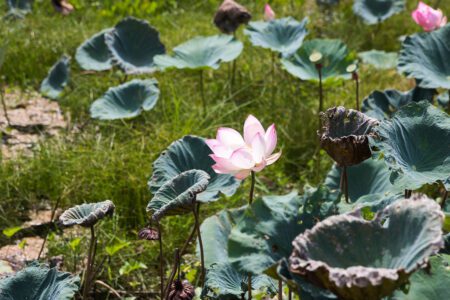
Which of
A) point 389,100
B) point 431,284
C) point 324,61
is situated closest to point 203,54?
point 324,61

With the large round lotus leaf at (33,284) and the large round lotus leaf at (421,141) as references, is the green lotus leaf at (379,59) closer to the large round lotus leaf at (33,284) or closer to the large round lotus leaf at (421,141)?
the large round lotus leaf at (421,141)

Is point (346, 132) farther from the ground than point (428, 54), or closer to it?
farther from the ground

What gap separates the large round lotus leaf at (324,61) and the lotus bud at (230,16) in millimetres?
310

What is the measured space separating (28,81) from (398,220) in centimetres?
275

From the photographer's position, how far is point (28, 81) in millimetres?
3465

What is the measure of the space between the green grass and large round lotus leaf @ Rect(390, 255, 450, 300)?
109cm

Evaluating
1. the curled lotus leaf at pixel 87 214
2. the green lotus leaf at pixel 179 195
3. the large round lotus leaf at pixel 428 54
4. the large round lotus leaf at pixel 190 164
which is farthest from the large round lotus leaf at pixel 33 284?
the large round lotus leaf at pixel 428 54

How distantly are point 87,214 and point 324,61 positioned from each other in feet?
5.61

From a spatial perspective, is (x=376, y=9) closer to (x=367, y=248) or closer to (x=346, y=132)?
(x=346, y=132)

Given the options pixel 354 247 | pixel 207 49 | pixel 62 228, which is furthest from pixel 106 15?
pixel 354 247

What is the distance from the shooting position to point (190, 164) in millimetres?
1837

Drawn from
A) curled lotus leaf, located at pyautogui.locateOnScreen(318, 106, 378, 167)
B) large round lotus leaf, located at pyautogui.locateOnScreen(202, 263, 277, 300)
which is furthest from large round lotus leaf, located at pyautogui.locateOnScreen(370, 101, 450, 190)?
large round lotus leaf, located at pyautogui.locateOnScreen(202, 263, 277, 300)

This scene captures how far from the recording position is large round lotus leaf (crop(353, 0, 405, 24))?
3869 millimetres

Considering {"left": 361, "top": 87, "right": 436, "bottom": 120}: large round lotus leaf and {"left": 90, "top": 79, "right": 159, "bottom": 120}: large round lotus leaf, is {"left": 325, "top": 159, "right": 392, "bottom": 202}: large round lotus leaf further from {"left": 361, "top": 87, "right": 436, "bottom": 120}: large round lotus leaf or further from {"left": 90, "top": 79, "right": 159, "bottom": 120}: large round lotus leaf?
{"left": 90, "top": 79, "right": 159, "bottom": 120}: large round lotus leaf
